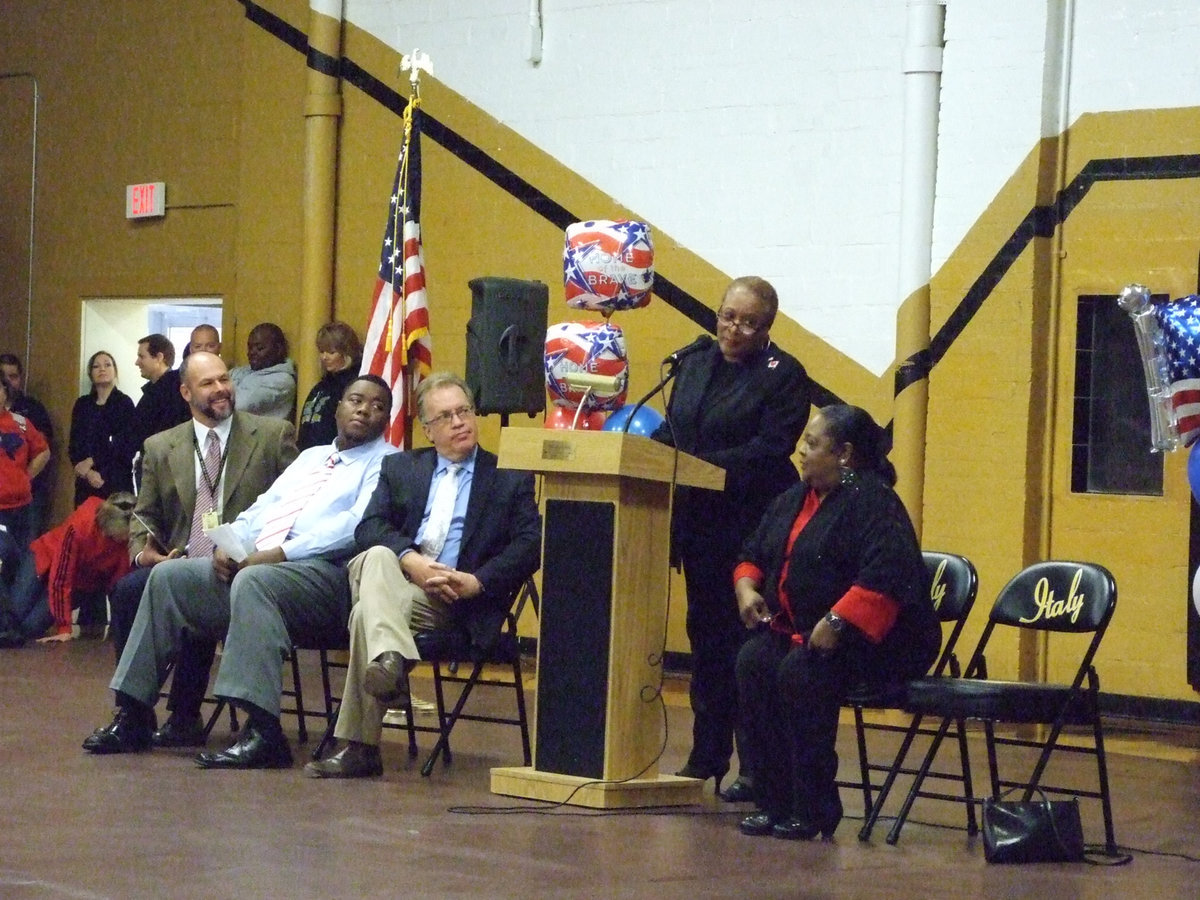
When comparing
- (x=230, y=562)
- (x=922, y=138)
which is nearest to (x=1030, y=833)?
(x=230, y=562)

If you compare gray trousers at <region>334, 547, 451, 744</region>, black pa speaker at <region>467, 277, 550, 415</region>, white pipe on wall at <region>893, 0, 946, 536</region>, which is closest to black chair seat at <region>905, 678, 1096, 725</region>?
gray trousers at <region>334, 547, 451, 744</region>

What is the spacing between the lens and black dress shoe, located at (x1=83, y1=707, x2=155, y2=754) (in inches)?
208

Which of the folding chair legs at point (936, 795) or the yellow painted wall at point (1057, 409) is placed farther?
the yellow painted wall at point (1057, 409)

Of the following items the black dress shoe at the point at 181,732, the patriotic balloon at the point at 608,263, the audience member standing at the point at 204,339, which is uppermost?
the patriotic balloon at the point at 608,263

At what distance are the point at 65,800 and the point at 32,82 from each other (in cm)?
630

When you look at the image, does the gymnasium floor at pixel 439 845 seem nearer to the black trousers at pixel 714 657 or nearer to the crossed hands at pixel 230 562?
the black trousers at pixel 714 657

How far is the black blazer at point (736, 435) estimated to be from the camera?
4.88m

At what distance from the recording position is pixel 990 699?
422cm

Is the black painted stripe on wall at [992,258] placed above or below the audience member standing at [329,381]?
above

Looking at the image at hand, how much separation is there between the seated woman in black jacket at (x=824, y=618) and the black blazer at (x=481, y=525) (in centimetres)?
83

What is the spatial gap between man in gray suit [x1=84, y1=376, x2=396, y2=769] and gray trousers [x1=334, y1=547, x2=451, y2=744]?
0.69 feet

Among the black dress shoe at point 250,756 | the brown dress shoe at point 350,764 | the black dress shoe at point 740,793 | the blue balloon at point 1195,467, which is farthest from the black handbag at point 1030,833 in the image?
the black dress shoe at point 250,756

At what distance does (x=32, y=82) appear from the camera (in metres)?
9.85

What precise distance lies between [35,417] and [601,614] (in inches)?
223
